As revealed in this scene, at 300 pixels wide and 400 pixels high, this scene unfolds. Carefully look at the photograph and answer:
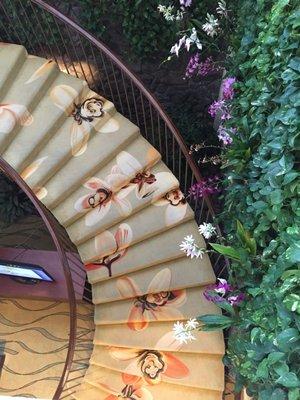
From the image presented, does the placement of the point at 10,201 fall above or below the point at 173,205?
above

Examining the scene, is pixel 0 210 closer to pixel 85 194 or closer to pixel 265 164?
pixel 85 194

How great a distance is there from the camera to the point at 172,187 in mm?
5430

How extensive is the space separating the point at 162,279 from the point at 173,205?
0.75m

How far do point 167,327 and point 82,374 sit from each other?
3.81ft

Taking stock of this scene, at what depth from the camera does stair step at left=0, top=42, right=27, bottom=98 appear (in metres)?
5.29

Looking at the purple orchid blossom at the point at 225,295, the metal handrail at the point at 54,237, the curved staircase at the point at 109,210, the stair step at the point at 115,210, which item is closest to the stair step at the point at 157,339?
the curved staircase at the point at 109,210

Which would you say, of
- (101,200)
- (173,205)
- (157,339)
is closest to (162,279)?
(157,339)

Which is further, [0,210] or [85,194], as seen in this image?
[0,210]

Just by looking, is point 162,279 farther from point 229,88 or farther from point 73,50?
point 73,50

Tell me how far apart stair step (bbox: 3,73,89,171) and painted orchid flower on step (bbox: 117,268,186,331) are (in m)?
1.44

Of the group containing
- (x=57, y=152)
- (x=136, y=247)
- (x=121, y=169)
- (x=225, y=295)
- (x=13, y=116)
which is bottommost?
(x=225, y=295)

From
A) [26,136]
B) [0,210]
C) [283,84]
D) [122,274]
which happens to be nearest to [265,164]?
[283,84]

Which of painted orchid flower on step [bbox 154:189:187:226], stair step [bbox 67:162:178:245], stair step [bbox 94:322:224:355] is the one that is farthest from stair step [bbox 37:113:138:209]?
stair step [bbox 94:322:224:355]

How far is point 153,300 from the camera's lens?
5289mm
